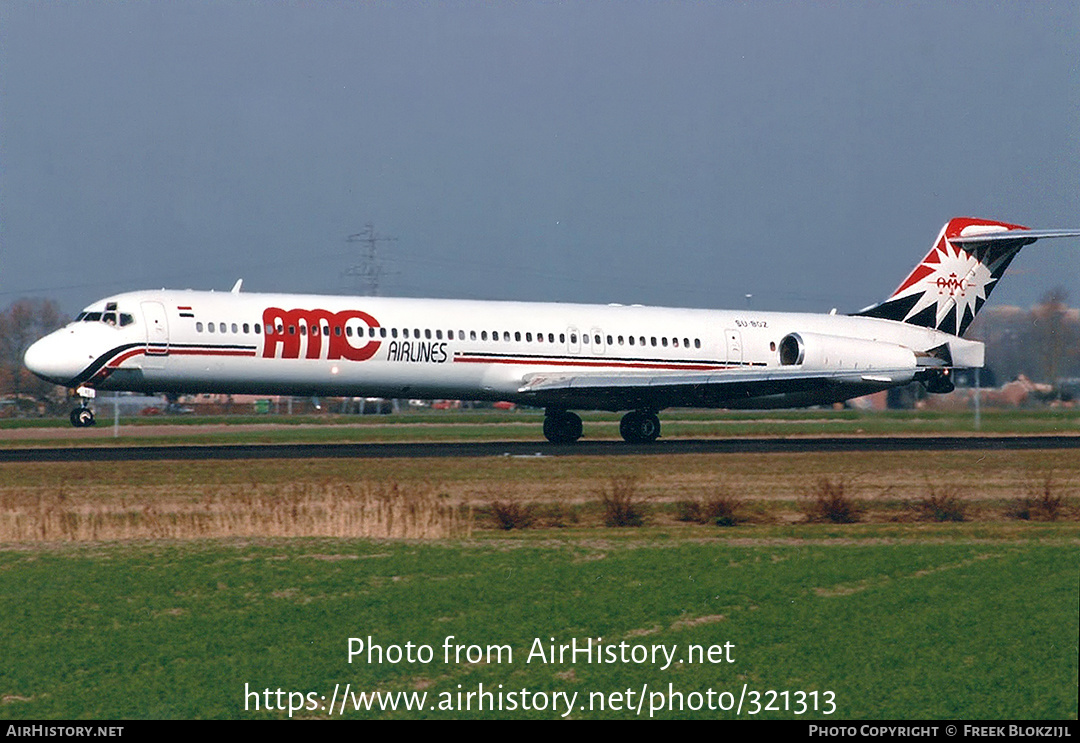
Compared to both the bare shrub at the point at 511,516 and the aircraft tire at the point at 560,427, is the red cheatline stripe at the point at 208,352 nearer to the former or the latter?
the aircraft tire at the point at 560,427

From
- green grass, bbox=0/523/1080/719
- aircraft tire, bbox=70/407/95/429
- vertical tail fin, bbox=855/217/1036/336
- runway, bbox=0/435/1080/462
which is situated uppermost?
vertical tail fin, bbox=855/217/1036/336

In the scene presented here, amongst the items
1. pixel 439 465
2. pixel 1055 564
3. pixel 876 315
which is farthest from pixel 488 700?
pixel 876 315

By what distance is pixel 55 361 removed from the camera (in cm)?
3350

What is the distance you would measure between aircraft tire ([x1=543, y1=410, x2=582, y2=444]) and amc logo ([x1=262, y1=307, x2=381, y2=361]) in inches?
246

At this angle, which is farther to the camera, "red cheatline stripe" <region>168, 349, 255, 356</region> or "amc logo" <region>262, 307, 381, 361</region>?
"amc logo" <region>262, 307, 381, 361</region>

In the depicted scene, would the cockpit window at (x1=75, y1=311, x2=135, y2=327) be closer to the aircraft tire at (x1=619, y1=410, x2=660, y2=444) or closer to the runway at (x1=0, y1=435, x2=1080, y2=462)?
the runway at (x1=0, y1=435, x2=1080, y2=462)

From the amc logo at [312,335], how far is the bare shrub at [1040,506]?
698 inches

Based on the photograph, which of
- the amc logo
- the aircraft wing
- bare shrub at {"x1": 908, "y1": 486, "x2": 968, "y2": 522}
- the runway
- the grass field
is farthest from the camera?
the aircraft wing

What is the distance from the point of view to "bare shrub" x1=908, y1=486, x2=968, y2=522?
22.0 meters

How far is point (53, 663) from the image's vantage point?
12.2m

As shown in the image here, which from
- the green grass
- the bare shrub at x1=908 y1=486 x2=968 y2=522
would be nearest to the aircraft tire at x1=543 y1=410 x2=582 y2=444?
the bare shrub at x1=908 y1=486 x2=968 y2=522

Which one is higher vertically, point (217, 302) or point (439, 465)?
point (217, 302)
